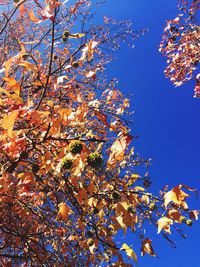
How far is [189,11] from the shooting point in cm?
809

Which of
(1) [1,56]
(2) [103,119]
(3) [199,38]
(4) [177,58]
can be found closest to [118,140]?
(2) [103,119]

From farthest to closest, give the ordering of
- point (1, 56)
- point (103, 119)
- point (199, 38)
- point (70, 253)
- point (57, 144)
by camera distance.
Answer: point (199, 38) < point (1, 56) < point (70, 253) < point (57, 144) < point (103, 119)

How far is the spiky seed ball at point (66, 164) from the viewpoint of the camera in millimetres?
2520

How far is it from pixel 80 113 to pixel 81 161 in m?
0.38

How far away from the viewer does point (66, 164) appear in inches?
99.8

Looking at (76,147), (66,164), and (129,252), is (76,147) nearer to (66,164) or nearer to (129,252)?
(66,164)

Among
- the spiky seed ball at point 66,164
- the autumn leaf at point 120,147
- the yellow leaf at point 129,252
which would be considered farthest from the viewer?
the spiky seed ball at point 66,164

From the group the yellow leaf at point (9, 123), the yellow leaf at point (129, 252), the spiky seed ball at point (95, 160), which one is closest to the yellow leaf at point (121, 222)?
the yellow leaf at point (129, 252)

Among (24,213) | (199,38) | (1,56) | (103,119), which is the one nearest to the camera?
(103,119)

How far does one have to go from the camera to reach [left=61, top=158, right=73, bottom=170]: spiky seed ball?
2520mm

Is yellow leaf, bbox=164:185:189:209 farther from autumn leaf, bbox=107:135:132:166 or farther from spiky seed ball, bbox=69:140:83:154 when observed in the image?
spiky seed ball, bbox=69:140:83:154

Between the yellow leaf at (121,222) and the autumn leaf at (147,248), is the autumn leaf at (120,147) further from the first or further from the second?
the autumn leaf at (147,248)

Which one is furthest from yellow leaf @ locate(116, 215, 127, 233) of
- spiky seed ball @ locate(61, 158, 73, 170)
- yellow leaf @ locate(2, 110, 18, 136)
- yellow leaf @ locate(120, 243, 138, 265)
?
yellow leaf @ locate(2, 110, 18, 136)

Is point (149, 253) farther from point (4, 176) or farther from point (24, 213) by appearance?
point (24, 213)
